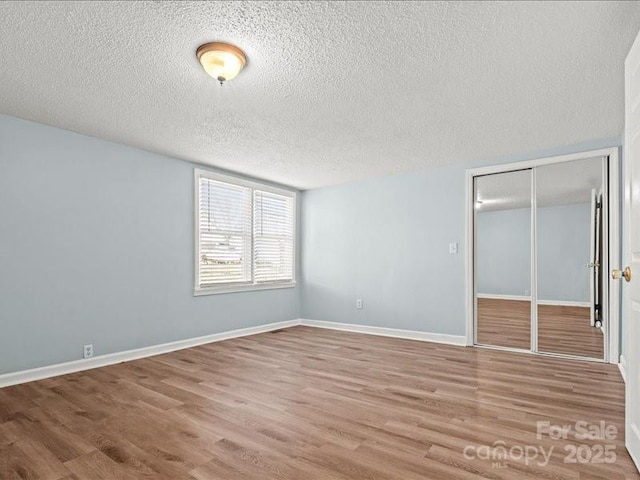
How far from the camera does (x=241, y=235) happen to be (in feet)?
18.0

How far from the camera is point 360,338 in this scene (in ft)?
17.2

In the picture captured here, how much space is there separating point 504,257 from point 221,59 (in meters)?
3.99

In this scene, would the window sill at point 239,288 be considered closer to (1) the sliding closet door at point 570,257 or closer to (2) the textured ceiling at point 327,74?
(2) the textured ceiling at point 327,74

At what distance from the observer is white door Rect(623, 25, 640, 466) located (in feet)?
6.23

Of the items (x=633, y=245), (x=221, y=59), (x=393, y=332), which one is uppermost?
Result: (x=221, y=59)

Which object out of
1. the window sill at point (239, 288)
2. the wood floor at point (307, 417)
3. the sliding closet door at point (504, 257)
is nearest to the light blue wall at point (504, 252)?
the sliding closet door at point (504, 257)

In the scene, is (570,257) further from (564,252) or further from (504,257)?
(504,257)

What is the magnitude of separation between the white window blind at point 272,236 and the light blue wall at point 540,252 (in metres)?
3.01

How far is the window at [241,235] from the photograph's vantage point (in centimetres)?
500

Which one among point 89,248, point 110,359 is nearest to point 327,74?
point 89,248

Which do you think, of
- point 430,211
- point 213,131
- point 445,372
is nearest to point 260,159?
point 213,131

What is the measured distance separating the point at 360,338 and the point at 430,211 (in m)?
2.01

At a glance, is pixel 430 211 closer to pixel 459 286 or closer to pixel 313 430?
pixel 459 286

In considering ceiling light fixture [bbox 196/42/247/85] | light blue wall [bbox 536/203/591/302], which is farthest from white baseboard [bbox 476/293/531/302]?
ceiling light fixture [bbox 196/42/247/85]
